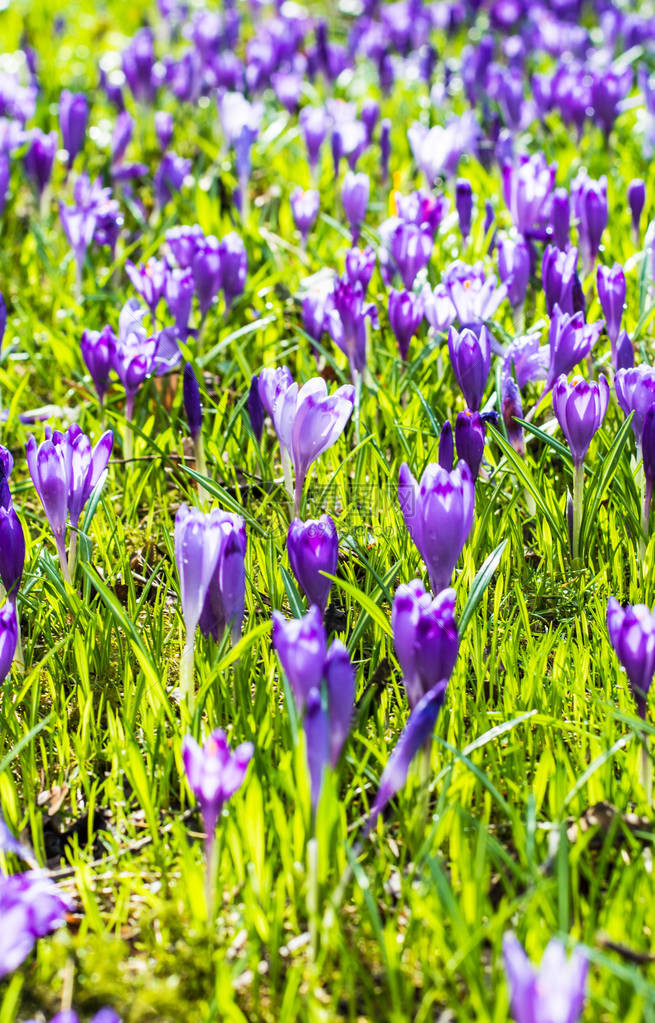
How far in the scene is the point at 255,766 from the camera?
1605 mm

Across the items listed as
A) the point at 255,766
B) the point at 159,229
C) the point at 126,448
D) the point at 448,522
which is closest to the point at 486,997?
the point at 255,766

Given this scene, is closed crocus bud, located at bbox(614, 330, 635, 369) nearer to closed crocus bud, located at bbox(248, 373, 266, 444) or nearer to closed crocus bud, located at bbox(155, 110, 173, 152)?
closed crocus bud, located at bbox(248, 373, 266, 444)

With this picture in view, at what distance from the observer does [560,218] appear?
10.1ft

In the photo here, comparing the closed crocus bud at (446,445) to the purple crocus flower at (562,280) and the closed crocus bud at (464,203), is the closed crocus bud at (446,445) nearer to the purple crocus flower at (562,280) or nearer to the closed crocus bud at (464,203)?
the purple crocus flower at (562,280)

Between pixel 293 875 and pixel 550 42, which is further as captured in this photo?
pixel 550 42

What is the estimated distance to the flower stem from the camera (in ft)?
6.93

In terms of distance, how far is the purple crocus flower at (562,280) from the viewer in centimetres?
261

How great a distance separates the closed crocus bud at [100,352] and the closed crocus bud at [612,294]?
1226 mm

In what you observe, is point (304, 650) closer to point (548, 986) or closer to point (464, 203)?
point (548, 986)

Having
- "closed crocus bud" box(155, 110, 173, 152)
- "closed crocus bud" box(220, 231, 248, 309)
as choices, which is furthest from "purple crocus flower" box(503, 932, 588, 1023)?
"closed crocus bud" box(155, 110, 173, 152)

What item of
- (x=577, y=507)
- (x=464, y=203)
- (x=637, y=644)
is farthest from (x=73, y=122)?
(x=637, y=644)

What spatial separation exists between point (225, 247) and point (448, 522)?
5.12 feet

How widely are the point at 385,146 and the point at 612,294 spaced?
191 cm

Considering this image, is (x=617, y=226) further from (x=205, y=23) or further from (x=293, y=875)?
(x=205, y=23)
